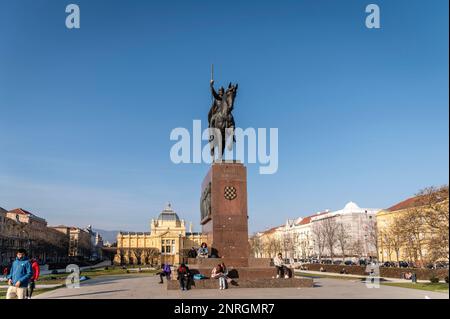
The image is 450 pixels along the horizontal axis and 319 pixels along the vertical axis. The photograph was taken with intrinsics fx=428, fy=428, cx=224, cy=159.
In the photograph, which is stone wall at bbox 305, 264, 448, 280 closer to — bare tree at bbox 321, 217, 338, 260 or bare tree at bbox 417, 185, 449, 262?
bare tree at bbox 417, 185, 449, 262

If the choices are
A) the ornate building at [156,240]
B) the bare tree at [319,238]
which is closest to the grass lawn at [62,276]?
the bare tree at [319,238]

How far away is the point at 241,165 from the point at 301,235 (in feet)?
447

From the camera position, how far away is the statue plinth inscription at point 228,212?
2331 cm

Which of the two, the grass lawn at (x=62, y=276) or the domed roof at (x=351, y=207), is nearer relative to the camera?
the grass lawn at (x=62, y=276)

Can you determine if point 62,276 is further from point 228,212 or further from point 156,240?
point 156,240

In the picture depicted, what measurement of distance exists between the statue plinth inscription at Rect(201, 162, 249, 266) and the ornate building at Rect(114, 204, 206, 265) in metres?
120

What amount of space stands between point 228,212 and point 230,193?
1.10 meters

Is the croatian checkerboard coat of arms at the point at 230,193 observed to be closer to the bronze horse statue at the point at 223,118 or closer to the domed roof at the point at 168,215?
the bronze horse statue at the point at 223,118

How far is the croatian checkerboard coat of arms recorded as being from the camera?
24.0 m

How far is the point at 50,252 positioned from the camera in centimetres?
10706

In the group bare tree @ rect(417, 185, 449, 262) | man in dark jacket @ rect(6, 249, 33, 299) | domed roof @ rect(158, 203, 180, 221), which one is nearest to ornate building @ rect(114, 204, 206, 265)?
domed roof @ rect(158, 203, 180, 221)

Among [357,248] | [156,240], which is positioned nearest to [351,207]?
[357,248]

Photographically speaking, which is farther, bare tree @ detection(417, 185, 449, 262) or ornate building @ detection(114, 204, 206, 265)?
A: ornate building @ detection(114, 204, 206, 265)
